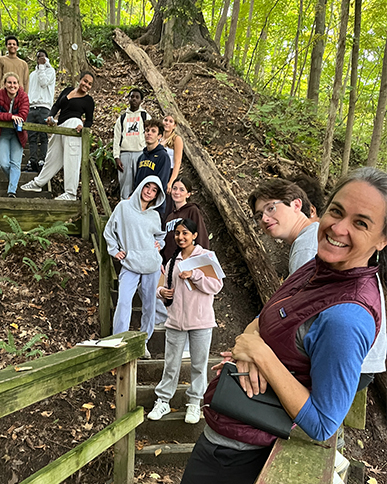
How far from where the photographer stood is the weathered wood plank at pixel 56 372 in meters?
1.82

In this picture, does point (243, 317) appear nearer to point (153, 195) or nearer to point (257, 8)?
point (153, 195)

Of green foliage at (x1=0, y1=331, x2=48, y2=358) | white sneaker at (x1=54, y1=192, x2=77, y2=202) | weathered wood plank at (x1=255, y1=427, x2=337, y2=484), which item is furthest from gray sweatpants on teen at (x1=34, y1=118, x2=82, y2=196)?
weathered wood plank at (x1=255, y1=427, x2=337, y2=484)

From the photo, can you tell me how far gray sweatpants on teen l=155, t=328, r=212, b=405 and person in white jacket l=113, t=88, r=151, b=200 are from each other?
318 cm

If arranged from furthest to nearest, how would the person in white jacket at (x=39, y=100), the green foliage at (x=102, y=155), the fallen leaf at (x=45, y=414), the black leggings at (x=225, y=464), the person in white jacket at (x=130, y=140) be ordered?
the green foliage at (x=102, y=155), the person in white jacket at (x=39, y=100), the person in white jacket at (x=130, y=140), the fallen leaf at (x=45, y=414), the black leggings at (x=225, y=464)

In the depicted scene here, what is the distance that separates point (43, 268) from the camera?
197 inches

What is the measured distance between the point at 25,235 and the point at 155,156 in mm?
2187

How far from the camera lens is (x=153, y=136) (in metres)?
5.39

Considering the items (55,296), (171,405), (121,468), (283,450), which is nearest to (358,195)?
(283,450)

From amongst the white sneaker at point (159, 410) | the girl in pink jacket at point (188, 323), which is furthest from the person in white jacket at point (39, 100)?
the white sneaker at point (159, 410)

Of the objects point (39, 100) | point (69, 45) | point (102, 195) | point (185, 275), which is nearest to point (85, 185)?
point (102, 195)

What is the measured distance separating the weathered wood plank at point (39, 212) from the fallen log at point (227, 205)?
2677mm

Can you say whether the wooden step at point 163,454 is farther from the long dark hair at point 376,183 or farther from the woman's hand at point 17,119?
the woman's hand at point 17,119

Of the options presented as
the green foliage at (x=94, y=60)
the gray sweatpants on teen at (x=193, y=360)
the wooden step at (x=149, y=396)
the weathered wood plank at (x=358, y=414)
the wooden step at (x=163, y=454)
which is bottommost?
the wooden step at (x=163, y=454)

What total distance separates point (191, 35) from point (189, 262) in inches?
453
